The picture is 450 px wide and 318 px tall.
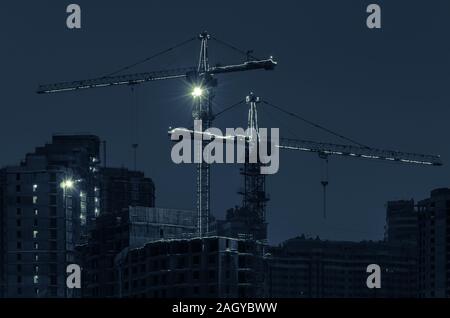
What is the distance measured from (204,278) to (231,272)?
4670 mm

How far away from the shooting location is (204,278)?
200 meters

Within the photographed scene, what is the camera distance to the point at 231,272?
199750 mm
